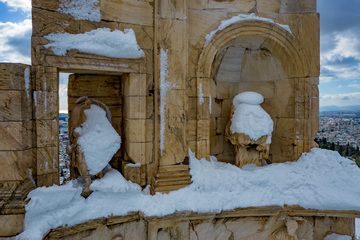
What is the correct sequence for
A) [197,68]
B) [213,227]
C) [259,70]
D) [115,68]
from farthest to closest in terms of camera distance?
[259,70], [197,68], [213,227], [115,68]

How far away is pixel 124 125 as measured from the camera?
5789mm

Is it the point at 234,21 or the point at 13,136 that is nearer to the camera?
the point at 13,136

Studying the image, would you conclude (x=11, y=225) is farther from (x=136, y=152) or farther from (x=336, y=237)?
(x=336, y=237)

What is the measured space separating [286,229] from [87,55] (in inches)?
189

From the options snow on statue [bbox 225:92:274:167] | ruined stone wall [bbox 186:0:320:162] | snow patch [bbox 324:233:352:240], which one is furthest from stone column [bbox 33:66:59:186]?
snow patch [bbox 324:233:352:240]

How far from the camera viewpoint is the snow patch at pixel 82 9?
4945 mm

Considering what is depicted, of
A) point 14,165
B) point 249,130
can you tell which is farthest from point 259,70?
point 14,165

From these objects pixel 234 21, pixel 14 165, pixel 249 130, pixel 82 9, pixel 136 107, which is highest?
pixel 234 21

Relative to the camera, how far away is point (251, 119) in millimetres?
6375

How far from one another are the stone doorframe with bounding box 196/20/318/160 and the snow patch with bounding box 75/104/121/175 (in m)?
1.86

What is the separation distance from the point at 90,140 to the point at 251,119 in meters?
3.28

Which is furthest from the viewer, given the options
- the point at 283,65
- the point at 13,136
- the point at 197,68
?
the point at 283,65

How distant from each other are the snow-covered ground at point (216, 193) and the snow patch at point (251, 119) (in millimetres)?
759

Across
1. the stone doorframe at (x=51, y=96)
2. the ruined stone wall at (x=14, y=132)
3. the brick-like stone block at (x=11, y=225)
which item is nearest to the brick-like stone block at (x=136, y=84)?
the stone doorframe at (x=51, y=96)
